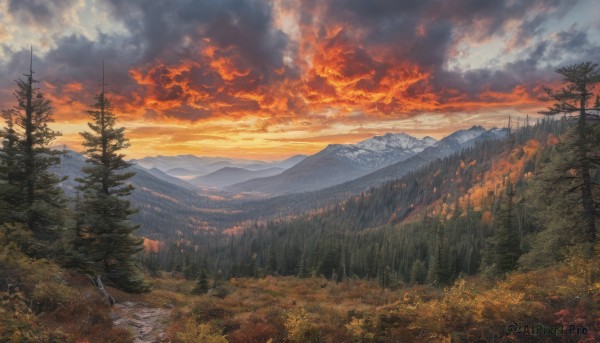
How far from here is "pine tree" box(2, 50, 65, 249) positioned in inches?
862

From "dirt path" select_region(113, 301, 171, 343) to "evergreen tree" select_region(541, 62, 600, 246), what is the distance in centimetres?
2567

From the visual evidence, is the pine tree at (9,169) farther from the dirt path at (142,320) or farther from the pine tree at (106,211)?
the dirt path at (142,320)

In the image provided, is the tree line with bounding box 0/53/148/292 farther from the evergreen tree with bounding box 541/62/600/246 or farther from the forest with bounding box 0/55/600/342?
the evergreen tree with bounding box 541/62/600/246

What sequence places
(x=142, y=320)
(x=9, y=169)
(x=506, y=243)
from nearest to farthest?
(x=142, y=320) < (x=9, y=169) < (x=506, y=243)

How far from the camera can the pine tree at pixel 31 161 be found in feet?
71.9

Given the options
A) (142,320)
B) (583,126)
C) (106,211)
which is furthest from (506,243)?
(106,211)

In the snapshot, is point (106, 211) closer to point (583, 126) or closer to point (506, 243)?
point (583, 126)

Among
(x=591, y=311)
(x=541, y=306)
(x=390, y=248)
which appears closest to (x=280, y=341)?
(x=541, y=306)

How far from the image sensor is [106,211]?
23.0m

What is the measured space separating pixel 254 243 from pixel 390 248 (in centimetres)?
9111

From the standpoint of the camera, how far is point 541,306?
9914 millimetres

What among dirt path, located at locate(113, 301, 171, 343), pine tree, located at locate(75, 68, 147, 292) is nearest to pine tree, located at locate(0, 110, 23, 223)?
pine tree, located at locate(75, 68, 147, 292)

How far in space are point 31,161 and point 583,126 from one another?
3779 cm

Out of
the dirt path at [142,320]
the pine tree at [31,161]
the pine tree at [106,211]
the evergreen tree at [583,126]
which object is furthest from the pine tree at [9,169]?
the evergreen tree at [583,126]
